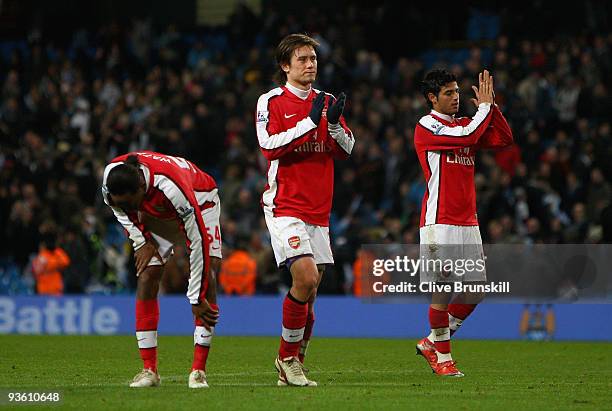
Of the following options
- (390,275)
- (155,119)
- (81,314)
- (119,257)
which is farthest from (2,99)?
(390,275)

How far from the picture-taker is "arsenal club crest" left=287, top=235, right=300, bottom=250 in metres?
9.36

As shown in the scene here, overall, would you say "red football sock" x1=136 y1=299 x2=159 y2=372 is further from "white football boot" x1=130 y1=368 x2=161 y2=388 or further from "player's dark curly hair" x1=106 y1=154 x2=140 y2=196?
"player's dark curly hair" x1=106 y1=154 x2=140 y2=196

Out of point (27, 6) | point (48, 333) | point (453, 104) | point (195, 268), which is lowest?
point (48, 333)

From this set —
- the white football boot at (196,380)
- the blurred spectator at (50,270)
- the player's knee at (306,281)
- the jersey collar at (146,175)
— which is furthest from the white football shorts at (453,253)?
the blurred spectator at (50,270)

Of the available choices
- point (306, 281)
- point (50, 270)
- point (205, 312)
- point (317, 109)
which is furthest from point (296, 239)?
point (50, 270)

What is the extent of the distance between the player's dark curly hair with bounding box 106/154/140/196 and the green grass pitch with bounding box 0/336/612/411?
1.45 meters

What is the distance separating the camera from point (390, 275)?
59.4 ft

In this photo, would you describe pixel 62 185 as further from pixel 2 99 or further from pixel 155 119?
pixel 2 99

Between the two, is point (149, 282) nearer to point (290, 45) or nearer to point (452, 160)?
point (290, 45)

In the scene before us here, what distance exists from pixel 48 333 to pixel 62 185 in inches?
174

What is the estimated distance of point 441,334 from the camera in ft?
34.8

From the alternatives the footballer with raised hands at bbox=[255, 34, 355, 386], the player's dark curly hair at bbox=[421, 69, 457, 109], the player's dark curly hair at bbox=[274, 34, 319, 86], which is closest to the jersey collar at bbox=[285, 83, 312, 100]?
the footballer with raised hands at bbox=[255, 34, 355, 386]

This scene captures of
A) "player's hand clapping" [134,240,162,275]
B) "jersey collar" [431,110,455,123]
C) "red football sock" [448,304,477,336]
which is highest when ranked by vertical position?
"jersey collar" [431,110,455,123]

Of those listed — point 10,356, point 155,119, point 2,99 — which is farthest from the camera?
point 2,99
